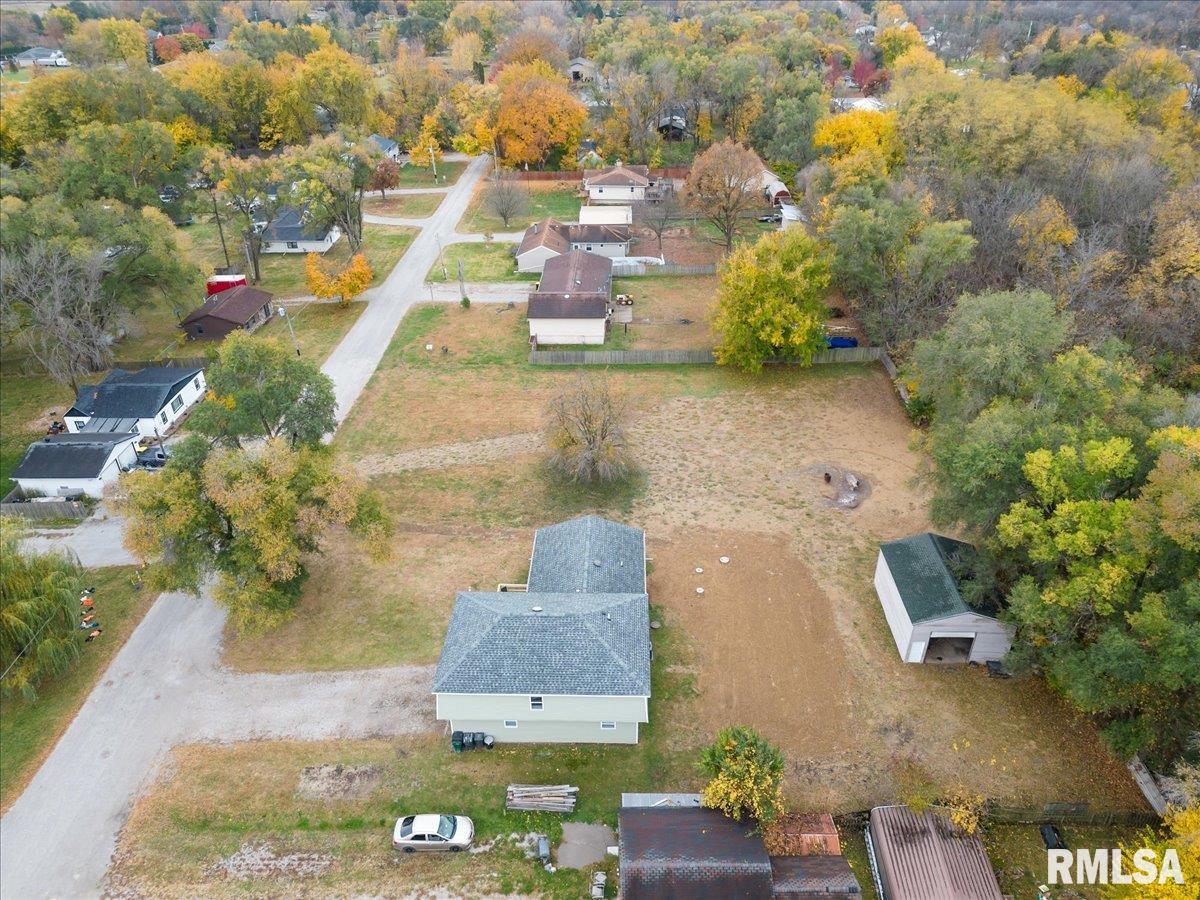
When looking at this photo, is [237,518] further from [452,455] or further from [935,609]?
[935,609]

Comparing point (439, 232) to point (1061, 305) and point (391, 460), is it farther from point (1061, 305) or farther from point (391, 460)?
point (1061, 305)

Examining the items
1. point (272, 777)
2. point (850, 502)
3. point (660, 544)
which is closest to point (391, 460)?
point (660, 544)

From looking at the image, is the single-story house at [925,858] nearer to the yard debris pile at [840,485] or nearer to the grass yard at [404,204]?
the yard debris pile at [840,485]

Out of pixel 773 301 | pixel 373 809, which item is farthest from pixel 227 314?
pixel 373 809

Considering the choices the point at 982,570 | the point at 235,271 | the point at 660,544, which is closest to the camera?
the point at 982,570

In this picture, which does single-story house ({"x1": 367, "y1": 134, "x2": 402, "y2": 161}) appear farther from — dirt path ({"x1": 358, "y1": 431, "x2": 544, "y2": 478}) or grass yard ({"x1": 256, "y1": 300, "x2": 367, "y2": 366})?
dirt path ({"x1": 358, "y1": 431, "x2": 544, "y2": 478})

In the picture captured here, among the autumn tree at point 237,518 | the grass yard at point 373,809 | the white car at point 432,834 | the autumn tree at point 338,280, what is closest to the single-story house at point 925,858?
the grass yard at point 373,809
